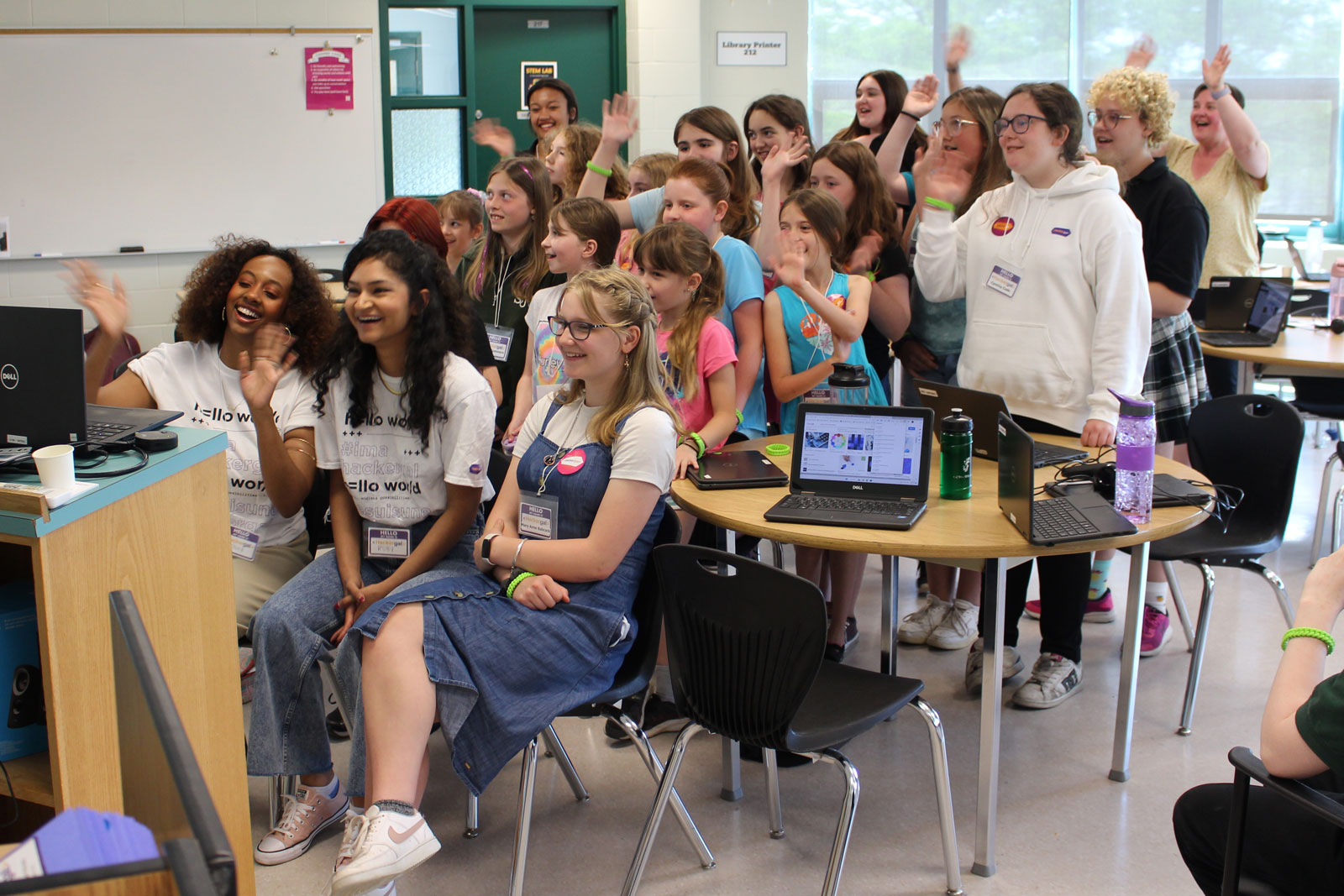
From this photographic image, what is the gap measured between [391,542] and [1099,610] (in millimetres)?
2283

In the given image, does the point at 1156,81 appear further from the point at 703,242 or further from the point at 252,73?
the point at 252,73

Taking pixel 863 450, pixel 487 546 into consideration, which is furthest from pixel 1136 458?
pixel 487 546

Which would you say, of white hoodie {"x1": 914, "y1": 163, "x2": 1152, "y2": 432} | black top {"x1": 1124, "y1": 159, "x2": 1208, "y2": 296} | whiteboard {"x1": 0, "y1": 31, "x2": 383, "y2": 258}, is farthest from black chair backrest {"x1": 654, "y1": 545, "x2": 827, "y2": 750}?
whiteboard {"x1": 0, "y1": 31, "x2": 383, "y2": 258}

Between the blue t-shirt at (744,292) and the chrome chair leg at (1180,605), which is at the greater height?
the blue t-shirt at (744,292)

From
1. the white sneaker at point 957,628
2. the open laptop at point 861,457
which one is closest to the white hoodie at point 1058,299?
the open laptop at point 861,457

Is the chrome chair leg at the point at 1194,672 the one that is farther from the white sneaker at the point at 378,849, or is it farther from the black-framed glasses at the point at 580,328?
the white sneaker at the point at 378,849

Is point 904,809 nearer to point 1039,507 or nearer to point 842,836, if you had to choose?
point 842,836

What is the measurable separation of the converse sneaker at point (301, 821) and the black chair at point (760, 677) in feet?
2.45

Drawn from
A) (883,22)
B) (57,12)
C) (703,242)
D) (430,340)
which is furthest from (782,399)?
(883,22)

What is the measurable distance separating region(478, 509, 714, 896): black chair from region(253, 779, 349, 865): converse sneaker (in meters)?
0.48

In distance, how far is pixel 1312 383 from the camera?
14.4 ft

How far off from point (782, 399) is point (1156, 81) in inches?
56.3

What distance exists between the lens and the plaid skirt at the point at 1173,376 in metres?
3.31

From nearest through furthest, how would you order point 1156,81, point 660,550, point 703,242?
point 660,550 < point 703,242 < point 1156,81
